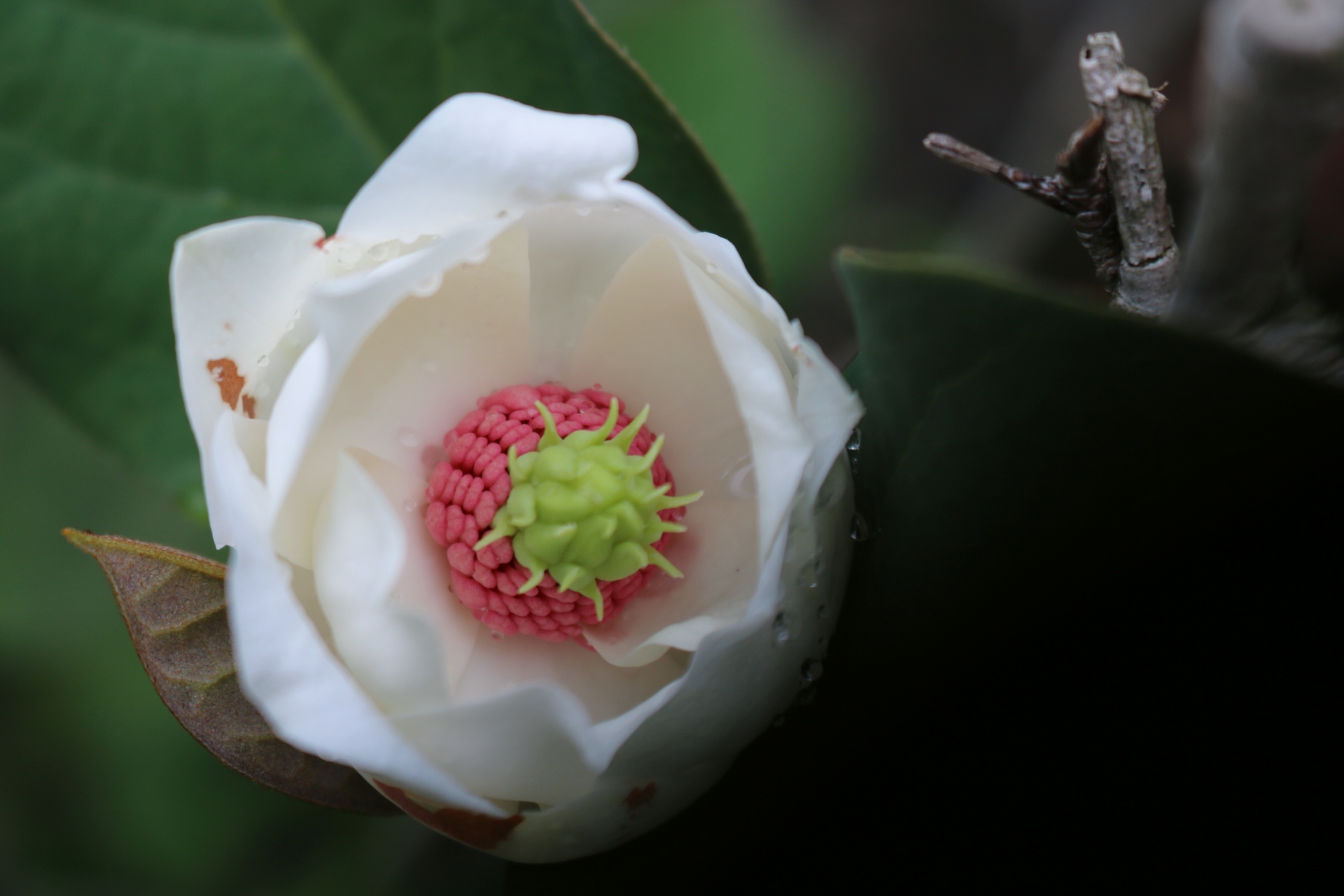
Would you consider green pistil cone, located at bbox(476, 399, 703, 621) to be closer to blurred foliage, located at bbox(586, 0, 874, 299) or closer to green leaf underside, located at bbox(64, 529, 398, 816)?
green leaf underside, located at bbox(64, 529, 398, 816)

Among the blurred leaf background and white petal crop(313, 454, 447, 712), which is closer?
white petal crop(313, 454, 447, 712)

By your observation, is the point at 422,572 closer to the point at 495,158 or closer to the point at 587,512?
the point at 587,512

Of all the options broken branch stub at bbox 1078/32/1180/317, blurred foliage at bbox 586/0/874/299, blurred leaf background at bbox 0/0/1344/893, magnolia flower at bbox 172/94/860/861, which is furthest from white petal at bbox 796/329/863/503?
blurred foliage at bbox 586/0/874/299

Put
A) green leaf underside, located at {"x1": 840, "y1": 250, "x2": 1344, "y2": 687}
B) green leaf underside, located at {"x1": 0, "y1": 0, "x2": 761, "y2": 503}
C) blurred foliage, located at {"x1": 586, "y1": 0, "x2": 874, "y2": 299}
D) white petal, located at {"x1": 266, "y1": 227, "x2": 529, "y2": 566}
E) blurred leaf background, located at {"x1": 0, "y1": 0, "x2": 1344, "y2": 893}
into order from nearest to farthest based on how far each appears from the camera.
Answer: green leaf underside, located at {"x1": 840, "y1": 250, "x2": 1344, "y2": 687} < white petal, located at {"x1": 266, "y1": 227, "x2": 529, "y2": 566} < green leaf underside, located at {"x1": 0, "y1": 0, "x2": 761, "y2": 503} < blurred leaf background, located at {"x1": 0, "y1": 0, "x2": 1344, "y2": 893} < blurred foliage, located at {"x1": 586, "y1": 0, "x2": 874, "y2": 299}

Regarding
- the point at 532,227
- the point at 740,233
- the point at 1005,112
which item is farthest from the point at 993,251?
the point at 532,227

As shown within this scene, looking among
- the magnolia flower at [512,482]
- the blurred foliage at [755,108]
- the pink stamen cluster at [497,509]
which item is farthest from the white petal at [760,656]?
the blurred foliage at [755,108]

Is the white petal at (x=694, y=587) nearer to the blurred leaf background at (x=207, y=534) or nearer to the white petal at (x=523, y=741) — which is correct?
the white petal at (x=523, y=741)

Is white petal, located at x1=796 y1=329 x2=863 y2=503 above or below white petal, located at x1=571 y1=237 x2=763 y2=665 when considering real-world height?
above
